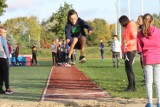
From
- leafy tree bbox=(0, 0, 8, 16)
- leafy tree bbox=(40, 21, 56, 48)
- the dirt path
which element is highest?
leafy tree bbox=(0, 0, 8, 16)

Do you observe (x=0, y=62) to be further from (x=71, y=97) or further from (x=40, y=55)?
(x=40, y=55)

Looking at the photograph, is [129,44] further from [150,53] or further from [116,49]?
[116,49]

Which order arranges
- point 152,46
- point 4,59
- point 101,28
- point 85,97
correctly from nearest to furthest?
point 152,46 < point 85,97 < point 4,59 < point 101,28

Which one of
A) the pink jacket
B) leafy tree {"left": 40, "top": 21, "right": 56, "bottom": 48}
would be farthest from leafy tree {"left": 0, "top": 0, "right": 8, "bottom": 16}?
leafy tree {"left": 40, "top": 21, "right": 56, "bottom": 48}

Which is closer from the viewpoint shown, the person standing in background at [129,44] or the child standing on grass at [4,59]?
the person standing in background at [129,44]

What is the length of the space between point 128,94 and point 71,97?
167 cm

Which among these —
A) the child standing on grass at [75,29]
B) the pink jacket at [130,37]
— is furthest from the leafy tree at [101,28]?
the child standing on grass at [75,29]

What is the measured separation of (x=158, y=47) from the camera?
8.32 meters

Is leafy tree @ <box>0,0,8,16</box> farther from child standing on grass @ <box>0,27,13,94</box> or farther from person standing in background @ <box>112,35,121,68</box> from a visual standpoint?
child standing on grass @ <box>0,27,13,94</box>

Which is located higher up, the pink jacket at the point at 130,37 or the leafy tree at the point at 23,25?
the leafy tree at the point at 23,25

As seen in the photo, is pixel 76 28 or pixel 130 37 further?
pixel 130 37

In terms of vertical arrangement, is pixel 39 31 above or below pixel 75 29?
above

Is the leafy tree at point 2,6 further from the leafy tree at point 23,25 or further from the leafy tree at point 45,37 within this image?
the leafy tree at point 23,25

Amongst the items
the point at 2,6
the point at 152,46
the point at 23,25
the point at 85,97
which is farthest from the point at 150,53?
the point at 23,25
